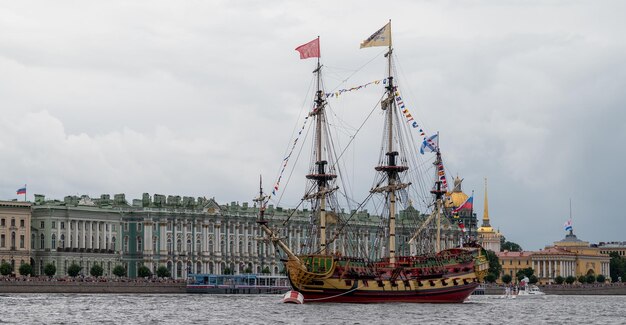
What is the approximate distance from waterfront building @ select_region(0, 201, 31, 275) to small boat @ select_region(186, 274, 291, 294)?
1758cm

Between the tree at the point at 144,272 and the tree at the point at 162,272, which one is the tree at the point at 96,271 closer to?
the tree at the point at 144,272

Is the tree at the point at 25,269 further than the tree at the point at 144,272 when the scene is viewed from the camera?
No

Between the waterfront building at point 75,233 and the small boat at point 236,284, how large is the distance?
1576 centimetres

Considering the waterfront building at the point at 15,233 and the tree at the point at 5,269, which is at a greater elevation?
the waterfront building at the point at 15,233

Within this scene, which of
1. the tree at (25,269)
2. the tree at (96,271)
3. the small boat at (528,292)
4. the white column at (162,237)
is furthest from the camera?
the white column at (162,237)

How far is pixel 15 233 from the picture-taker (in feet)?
474

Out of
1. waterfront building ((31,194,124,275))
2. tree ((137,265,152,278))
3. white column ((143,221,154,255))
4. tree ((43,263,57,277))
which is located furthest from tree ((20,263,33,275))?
white column ((143,221,154,255))

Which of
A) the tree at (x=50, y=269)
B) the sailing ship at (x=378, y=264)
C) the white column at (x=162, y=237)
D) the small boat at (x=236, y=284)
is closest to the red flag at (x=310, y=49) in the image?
the sailing ship at (x=378, y=264)

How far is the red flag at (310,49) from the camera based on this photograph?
308 ft

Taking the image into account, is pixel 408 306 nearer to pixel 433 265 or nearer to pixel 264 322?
pixel 433 265

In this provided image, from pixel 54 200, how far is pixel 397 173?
6107cm

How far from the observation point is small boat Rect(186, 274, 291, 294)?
138500mm

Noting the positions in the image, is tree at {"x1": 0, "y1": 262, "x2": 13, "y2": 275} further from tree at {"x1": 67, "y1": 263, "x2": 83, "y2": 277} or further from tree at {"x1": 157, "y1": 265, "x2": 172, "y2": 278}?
tree at {"x1": 157, "y1": 265, "x2": 172, "y2": 278}

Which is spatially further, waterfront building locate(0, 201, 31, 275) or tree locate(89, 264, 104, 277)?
waterfront building locate(0, 201, 31, 275)
